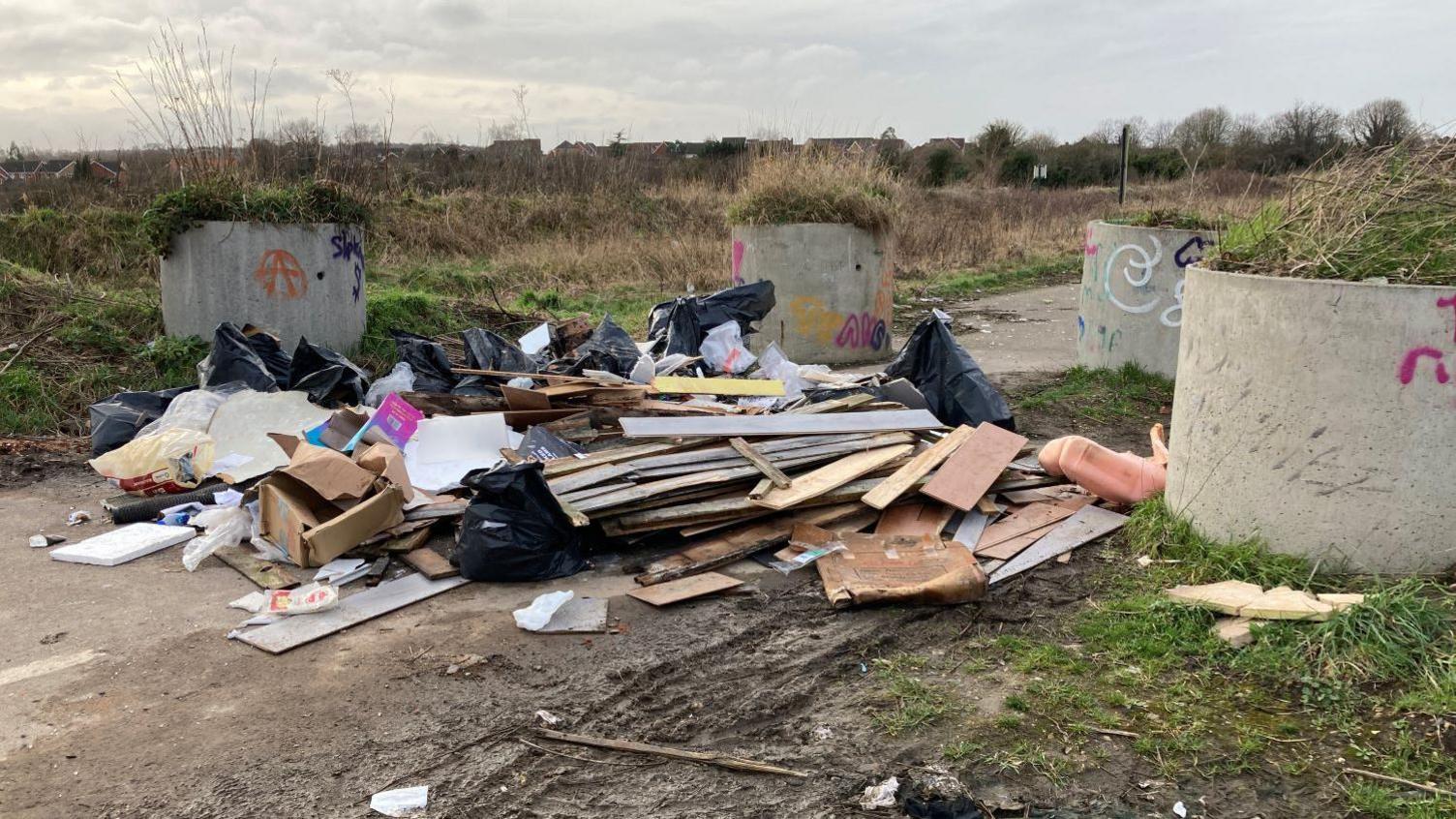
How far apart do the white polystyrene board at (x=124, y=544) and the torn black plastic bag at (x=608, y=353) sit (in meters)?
3.11

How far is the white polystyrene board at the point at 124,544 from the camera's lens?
522 cm

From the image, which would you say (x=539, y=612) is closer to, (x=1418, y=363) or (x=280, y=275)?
(x=1418, y=363)

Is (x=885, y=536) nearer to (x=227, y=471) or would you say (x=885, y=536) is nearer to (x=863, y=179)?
(x=227, y=471)

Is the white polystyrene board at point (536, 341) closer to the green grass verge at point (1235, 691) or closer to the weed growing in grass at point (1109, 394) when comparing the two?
the weed growing in grass at point (1109, 394)

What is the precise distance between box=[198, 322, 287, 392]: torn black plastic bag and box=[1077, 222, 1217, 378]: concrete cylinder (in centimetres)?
715

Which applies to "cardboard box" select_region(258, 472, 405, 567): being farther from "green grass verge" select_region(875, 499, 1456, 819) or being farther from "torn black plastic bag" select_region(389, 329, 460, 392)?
"green grass verge" select_region(875, 499, 1456, 819)

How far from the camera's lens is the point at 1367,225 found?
441 centimetres

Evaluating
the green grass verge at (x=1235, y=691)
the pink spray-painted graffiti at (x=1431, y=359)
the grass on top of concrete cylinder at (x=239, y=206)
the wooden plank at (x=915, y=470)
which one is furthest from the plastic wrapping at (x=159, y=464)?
the pink spray-painted graffiti at (x=1431, y=359)

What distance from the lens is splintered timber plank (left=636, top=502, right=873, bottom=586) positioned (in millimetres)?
4926

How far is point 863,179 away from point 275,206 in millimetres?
5998

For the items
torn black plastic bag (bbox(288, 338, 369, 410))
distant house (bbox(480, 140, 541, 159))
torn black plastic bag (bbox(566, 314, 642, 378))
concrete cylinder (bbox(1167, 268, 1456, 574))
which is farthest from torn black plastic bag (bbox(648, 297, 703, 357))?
distant house (bbox(480, 140, 541, 159))

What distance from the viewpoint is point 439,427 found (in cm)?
630

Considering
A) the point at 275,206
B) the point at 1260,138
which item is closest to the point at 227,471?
the point at 275,206

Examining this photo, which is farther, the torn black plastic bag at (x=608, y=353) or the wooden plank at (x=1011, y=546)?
the torn black plastic bag at (x=608, y=353)
